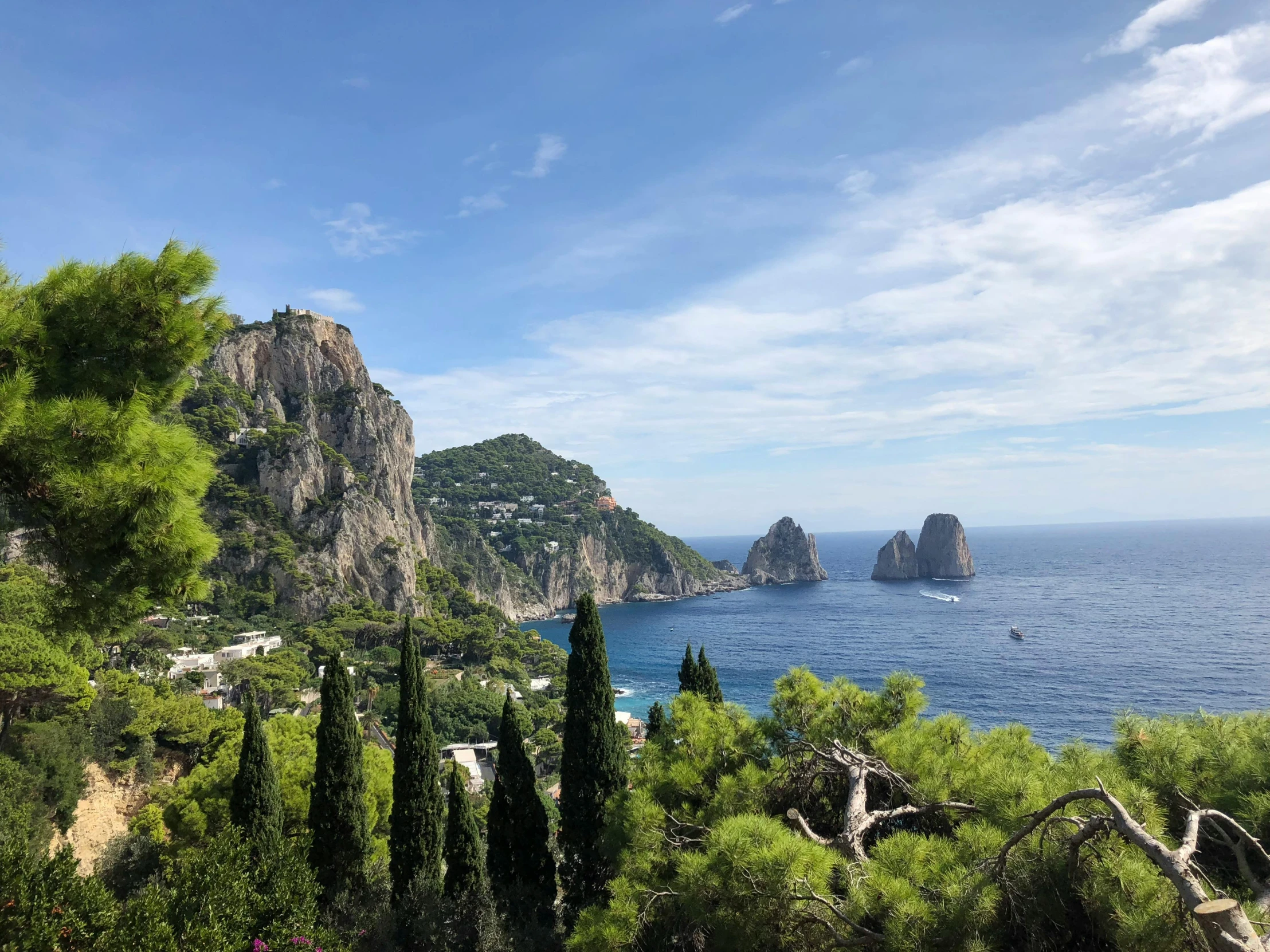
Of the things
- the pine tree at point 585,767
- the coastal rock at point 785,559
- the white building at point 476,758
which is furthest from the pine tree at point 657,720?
the coastal rock at point 785,559

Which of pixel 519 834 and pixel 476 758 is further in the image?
pixel 476 758

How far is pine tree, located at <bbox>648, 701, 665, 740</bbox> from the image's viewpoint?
6527 mm

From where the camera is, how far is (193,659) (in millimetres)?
32969

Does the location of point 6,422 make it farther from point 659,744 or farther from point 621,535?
point 621,535

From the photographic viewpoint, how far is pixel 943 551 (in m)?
95.6

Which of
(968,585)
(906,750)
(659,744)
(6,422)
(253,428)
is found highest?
(253,428)

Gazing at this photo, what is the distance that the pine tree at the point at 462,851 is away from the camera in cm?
1048

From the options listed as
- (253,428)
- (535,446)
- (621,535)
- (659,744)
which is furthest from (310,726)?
(535,446)

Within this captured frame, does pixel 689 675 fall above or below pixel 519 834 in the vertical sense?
above

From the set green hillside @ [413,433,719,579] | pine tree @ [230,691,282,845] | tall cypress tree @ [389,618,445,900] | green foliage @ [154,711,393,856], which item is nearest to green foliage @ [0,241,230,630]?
tall cypress tree @ [389,618,445,900]

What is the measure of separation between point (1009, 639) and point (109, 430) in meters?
53.8

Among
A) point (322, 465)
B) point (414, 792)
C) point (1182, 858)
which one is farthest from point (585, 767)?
point (322, 465)

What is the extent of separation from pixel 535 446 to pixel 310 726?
368 feet

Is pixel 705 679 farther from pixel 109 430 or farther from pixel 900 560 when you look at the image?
pixel 900 560
